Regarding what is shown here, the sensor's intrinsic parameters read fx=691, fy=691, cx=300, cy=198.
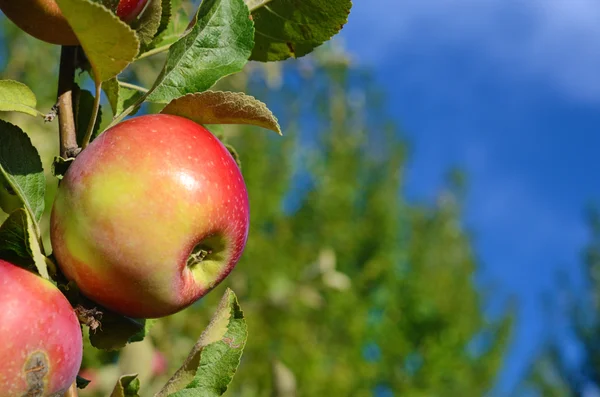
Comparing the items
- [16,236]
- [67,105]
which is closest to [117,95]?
[67,105]

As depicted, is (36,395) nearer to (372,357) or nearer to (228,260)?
(228,260)

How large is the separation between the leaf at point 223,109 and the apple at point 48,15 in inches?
3.7

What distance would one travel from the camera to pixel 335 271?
2.42 m

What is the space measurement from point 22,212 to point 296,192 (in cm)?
1065

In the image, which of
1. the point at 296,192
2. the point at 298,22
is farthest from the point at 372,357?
the point at 298,22

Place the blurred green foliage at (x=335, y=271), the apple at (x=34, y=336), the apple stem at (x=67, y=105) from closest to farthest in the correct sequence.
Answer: the apple at (x=34, y=336)
the apple stem at (x=67, y=105)
the blurred green foliage at (x=335, y=271)

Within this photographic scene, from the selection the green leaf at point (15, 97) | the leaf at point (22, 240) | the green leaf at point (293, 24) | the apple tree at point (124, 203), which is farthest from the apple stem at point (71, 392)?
the green leaf at point (293, 24)

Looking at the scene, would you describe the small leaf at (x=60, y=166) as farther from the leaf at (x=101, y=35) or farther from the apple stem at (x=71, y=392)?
the apple stem at (x=71, y=392)

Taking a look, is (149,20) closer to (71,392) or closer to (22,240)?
(22,240)

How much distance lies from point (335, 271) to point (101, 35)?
1961mm

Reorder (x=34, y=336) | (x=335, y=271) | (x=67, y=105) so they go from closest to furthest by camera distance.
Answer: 1. (x=34, y=336)
2. (x=67, y=105)
3. (x=335, y=271)

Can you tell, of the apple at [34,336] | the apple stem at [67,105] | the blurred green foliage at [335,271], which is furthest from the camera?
the blurred green foliage at [335,271]

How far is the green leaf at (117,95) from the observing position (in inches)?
24.1

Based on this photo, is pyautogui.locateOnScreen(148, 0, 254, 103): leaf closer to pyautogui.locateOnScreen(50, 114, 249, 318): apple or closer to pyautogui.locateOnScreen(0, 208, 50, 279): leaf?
pyautogui.locateOnScreen(50, 114, 249, 318): apple
